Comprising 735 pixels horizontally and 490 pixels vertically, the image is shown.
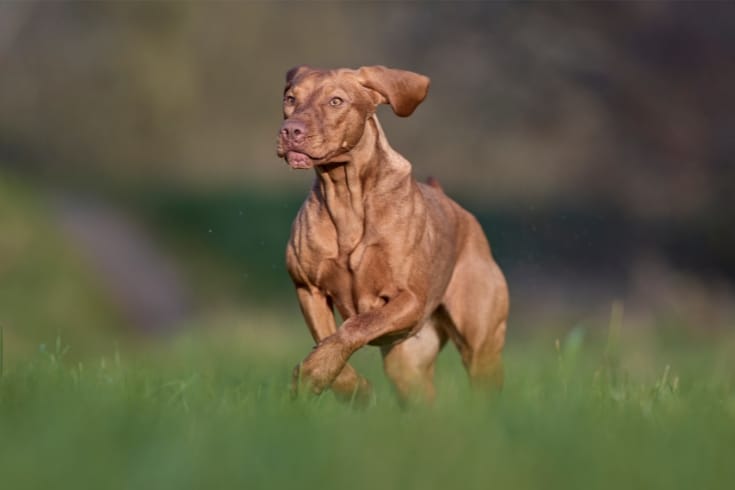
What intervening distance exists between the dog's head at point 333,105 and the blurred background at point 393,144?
119 inches

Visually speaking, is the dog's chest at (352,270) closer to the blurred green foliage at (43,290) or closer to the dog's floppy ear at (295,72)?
the dog's floppy ear at (295,72)

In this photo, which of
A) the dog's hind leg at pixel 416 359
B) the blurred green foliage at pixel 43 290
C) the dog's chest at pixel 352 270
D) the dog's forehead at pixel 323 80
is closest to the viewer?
the dog's forehead at pixel 323 80

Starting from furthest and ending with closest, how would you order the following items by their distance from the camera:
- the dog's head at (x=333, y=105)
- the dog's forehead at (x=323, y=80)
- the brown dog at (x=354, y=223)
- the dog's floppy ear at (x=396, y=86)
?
the dog's floppy ear at (x=396, y=86), the dog's forehead at (x=323, y=80), the brown dog at (x=354, y=223), the dog's head at (x=333, y=105)

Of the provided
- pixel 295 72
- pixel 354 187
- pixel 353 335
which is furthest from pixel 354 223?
pixel 295 72

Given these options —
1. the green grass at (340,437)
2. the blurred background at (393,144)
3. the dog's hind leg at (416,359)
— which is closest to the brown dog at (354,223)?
the green grass at (340,437)

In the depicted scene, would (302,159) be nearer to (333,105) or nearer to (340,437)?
(333,105)

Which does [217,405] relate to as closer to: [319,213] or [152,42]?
[319,213]

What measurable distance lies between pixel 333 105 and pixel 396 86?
432mm

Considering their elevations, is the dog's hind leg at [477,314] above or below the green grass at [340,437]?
below

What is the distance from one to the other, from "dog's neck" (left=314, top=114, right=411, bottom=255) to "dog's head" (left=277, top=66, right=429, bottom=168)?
0.30ft

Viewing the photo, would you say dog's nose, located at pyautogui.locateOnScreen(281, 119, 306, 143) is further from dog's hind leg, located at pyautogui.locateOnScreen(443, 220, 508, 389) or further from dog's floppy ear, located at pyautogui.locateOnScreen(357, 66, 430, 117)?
dog's hind leg, located at pyautogui.locateOnScreen(443, 220, 508, 389)

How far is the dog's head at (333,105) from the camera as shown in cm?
711

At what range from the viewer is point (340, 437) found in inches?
208

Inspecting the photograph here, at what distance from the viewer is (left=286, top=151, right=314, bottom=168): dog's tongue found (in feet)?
23.2
